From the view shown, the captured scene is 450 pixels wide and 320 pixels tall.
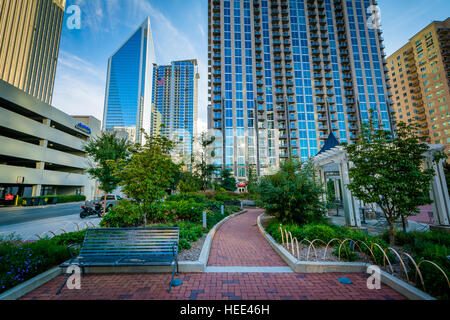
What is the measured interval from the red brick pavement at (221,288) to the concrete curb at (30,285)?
0.10 meters

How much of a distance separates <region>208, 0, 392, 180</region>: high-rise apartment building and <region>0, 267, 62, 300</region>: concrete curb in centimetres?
4258

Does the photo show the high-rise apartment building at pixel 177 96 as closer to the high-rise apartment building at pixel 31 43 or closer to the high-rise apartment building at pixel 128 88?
the high-rise apartment building at pixel 128 88

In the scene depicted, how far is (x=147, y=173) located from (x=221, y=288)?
421cm

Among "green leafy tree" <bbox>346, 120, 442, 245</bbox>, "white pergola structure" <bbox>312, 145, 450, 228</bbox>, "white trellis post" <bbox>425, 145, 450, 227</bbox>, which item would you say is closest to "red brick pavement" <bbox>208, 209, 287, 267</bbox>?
"green leafy tree" <bbox>346, 120, 442, 245</bbox>

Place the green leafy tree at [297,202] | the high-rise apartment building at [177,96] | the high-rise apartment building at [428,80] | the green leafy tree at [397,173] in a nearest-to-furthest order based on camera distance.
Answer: the green leafy tree at [397,173], the green leafy tree at [297,202], the high-rise apartment building at [428,80], the high-rise apartment building at [177,96]

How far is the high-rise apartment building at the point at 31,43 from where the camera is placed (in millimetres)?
46656

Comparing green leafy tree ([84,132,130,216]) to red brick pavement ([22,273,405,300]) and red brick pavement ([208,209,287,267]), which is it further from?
red brick pavement ([22,273,405,300])

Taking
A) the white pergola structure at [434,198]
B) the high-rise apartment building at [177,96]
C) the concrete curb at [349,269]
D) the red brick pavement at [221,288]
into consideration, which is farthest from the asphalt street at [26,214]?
the high-rise apartment building at [177,96]

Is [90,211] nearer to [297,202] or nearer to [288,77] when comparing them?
[297,202]

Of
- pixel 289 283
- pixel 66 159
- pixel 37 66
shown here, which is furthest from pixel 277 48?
pixel 37 66

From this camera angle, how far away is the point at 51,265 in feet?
13.5

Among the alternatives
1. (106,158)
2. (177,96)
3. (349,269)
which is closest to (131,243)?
(349,269)

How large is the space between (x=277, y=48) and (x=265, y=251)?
61.0 meters

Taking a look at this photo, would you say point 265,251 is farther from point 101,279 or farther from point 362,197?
point 101,279
